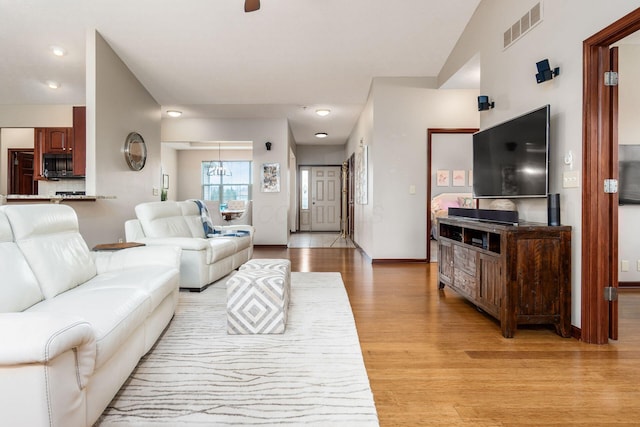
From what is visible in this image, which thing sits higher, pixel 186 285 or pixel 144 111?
pixel 144 111

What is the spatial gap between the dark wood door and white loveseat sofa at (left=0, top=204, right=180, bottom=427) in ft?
22.0

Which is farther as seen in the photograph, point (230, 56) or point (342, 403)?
point (230, 56)

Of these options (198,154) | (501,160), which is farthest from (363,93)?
(198,154)

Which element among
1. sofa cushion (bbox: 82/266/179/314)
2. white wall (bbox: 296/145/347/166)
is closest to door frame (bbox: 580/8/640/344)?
sofa cushion (bbox: 82/266/179/314)

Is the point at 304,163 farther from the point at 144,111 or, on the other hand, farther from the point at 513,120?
the point at 513,120

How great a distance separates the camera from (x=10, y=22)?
422cm

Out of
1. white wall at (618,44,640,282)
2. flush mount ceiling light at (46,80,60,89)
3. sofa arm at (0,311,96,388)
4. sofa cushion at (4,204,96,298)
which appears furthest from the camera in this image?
flush mount ceiling light at (46,80,60,89)

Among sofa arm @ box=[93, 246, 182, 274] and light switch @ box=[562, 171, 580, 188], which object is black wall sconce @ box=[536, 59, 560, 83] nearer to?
light switch @ box=[562, 171, 580, 188]

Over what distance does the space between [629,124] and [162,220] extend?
17.6 ft

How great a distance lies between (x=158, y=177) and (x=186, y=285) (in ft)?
11.3

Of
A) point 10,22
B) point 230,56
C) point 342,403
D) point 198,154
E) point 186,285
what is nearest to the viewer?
point 342,403

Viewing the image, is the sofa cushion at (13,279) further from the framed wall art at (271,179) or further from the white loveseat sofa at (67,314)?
the framed wall art at (271,179)

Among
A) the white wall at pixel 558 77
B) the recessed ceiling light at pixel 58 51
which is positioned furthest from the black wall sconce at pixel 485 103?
the recessed ceiling light at pixel 58 51

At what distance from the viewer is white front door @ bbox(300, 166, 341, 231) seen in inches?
451
